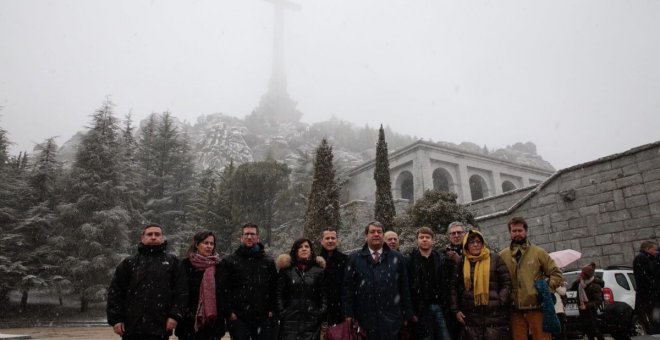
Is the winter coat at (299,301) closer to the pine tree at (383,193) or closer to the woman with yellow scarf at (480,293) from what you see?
the woman with yellow scarf at (480,293)

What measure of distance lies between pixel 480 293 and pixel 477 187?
35.8 metres

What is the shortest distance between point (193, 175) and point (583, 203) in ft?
105

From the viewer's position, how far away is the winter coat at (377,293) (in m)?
4.35

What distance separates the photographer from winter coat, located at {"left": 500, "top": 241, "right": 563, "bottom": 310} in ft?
14.0

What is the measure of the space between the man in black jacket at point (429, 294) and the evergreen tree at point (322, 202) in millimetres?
16078

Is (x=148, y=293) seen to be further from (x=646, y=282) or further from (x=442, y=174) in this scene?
(x=442, y=174)

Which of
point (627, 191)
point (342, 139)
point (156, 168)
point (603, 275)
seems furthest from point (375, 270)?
point (342, 139)

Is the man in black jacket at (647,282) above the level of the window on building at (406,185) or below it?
below

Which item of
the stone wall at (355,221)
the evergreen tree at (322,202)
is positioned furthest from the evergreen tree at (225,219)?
the evergreen tree at (322,202)

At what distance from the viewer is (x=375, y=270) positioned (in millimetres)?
4547

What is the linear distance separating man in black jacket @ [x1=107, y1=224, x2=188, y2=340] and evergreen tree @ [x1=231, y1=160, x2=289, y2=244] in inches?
1012

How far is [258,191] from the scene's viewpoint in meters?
31.3

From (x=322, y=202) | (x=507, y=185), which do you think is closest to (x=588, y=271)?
(x=322, y=202)

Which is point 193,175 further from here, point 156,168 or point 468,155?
point 468,155
